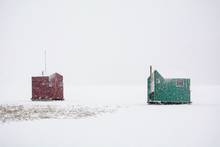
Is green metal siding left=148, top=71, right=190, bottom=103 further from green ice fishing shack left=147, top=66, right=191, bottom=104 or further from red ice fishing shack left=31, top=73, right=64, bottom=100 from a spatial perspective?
red ice fishing shack left=31, top=73, right=64, bottom=100

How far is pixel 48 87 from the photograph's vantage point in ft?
159

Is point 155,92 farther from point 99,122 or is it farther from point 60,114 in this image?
point 99,122

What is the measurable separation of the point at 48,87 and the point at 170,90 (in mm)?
14571

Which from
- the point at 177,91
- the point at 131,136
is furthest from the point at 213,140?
the point at 177,91

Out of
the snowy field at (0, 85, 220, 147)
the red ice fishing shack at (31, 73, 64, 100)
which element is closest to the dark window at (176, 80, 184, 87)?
the snowy field at (0, 85, 220, 147)

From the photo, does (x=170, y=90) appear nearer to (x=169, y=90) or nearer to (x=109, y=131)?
(x=169, y=90)

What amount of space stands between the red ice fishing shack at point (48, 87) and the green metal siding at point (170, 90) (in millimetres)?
12347

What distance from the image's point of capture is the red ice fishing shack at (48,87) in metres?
48.6

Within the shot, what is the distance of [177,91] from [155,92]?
203 cm

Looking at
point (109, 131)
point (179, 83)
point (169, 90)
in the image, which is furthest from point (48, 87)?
point (109, 131)

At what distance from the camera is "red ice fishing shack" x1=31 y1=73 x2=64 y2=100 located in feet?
159

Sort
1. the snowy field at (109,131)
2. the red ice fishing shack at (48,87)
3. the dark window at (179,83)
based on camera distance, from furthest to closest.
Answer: the red ice fishing shack at (48,87) → the dark window at (179,83) → the snowy field at (109,131)

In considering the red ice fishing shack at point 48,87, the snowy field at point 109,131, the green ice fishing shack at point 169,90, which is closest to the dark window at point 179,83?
the green ice fishing shack at point 169,90

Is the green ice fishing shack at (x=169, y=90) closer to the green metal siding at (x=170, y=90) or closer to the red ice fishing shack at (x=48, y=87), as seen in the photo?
the green metal siding at (x=170, y=90)
